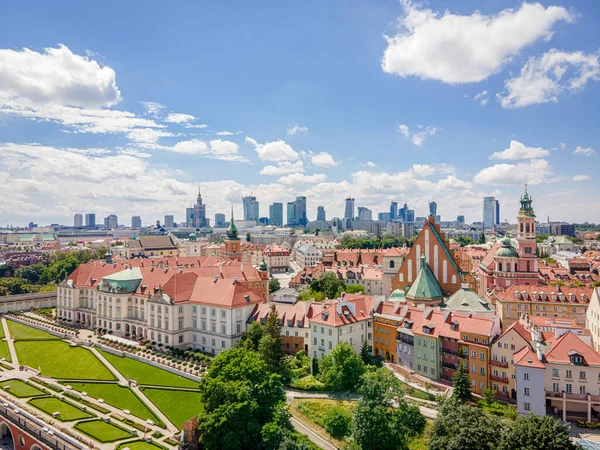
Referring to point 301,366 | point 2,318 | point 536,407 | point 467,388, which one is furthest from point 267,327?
point 2,318

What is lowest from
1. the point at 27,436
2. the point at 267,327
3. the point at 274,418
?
Result: the point at 27,436

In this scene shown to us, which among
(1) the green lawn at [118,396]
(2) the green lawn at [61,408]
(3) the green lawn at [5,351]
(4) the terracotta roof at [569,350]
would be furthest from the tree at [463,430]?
(3) the green lawn at [5,351]

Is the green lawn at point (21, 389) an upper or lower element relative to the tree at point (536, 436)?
lower

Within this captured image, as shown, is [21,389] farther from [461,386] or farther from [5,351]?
[461,386]

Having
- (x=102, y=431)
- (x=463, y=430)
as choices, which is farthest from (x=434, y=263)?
(x=102, y=431)

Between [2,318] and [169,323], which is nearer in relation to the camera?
[169,323]

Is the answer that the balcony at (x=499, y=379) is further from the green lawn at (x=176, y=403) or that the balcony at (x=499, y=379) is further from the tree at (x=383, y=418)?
the green lawn at (x=176, y=403)

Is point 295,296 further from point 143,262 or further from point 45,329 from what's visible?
point 45,329
